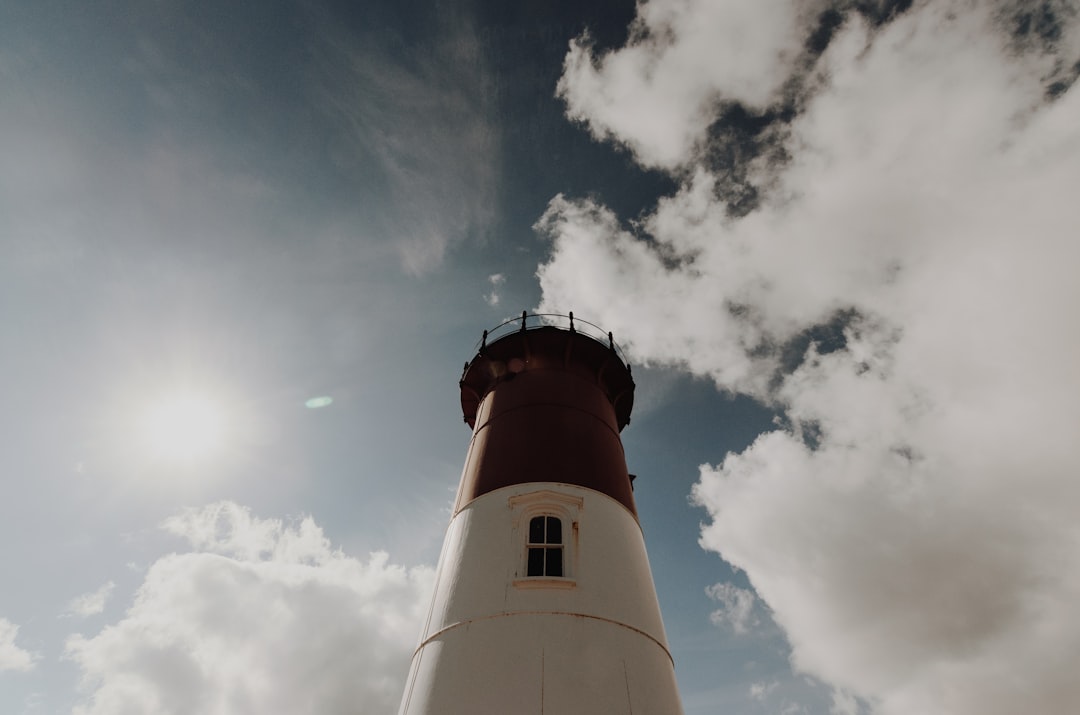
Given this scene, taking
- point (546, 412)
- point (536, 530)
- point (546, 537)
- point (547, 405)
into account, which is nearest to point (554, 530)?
point (546, 537)

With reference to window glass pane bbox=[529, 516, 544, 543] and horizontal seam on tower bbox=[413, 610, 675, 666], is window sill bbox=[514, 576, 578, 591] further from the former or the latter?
window glass pane bbox=[529, 516, 544, 543]

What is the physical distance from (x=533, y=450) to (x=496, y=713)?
556 cm

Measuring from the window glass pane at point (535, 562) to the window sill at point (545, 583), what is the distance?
1.68ft

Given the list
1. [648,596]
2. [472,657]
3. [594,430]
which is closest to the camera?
[472,657]

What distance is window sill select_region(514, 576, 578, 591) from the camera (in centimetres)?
991

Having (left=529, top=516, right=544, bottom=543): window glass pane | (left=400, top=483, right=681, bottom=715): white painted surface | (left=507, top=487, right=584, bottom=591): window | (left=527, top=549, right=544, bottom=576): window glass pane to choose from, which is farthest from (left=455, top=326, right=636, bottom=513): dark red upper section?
(left=527, top=549, right=544, bottom=576): window glass pane

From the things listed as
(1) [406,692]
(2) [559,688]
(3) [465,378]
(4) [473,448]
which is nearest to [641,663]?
(2) [559,688]

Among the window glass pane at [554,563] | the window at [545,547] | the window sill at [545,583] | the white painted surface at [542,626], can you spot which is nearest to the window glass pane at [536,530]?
the window at [545,547]

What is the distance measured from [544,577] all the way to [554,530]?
1.39m

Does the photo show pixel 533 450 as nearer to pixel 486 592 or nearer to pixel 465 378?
pixel 486 592

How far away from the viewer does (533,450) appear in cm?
1288

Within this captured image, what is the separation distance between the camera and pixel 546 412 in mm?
13953

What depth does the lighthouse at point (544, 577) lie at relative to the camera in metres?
8.73

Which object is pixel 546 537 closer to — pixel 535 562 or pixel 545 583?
pixel 535 562
